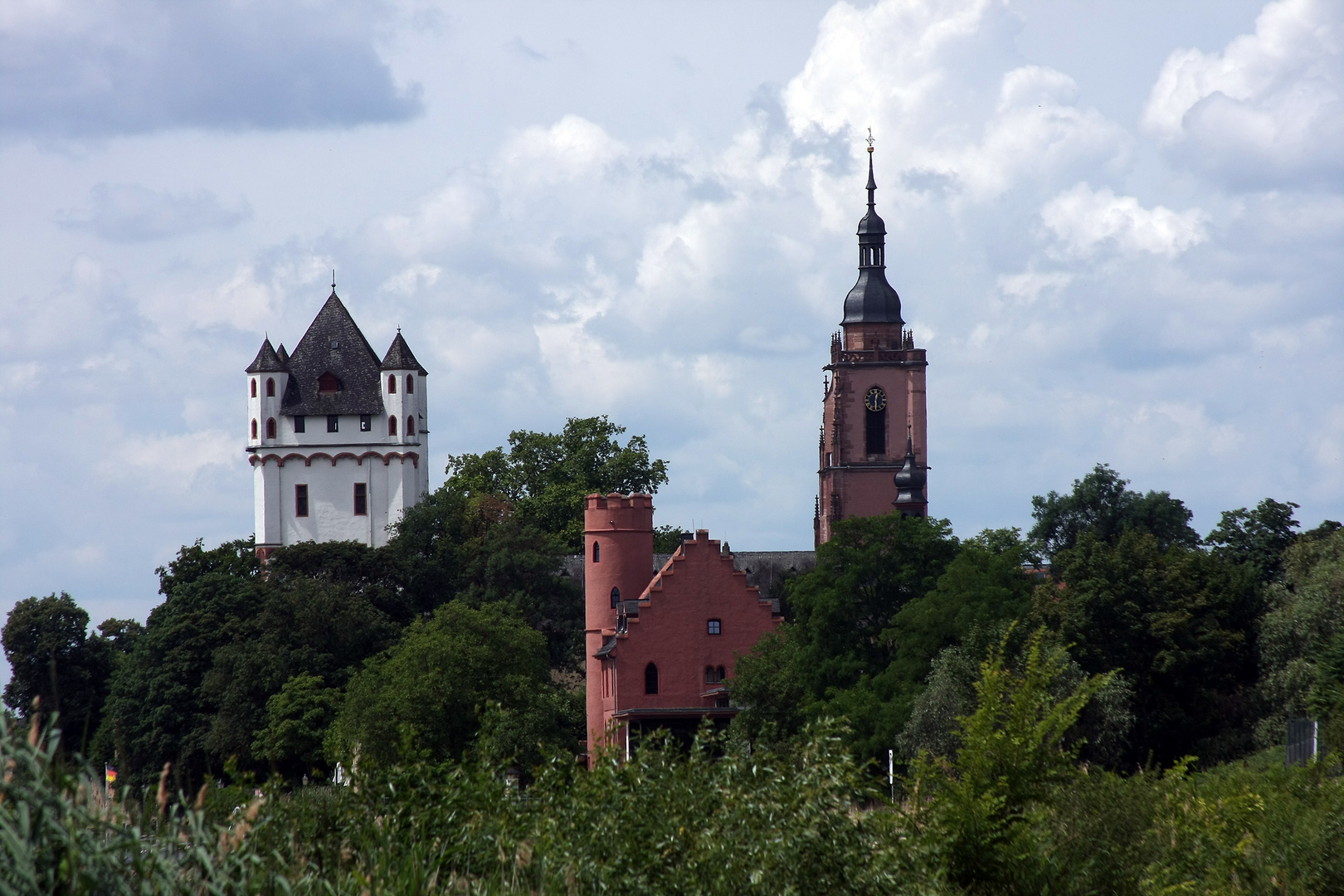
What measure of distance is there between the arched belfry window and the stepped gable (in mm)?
29736

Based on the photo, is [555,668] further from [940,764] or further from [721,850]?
[721,850]

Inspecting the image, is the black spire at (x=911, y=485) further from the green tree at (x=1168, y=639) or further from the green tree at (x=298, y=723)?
the green tree at (x=1168, y=639)

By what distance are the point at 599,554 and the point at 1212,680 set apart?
2575 cm

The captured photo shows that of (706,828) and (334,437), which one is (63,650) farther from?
(706,828)

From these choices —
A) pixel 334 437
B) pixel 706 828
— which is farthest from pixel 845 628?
pixel 334 437

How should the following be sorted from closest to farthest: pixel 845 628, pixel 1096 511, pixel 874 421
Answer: pixel 845 628
pixel 1096 511
pixel 874 421

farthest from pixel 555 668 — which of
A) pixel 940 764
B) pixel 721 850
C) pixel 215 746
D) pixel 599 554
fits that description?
pixel 721 850

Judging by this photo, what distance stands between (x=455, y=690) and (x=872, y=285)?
64.3m

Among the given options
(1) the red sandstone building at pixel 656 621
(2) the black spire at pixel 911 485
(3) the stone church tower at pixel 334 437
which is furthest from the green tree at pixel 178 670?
(2) the black spire at pixel 911 485

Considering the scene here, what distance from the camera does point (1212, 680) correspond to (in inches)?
2140

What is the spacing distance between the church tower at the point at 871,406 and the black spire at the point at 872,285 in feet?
0.17

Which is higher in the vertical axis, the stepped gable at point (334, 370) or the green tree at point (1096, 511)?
the stepped gable at point (334, 370)

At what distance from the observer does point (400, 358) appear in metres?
105

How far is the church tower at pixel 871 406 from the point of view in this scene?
375 feet
